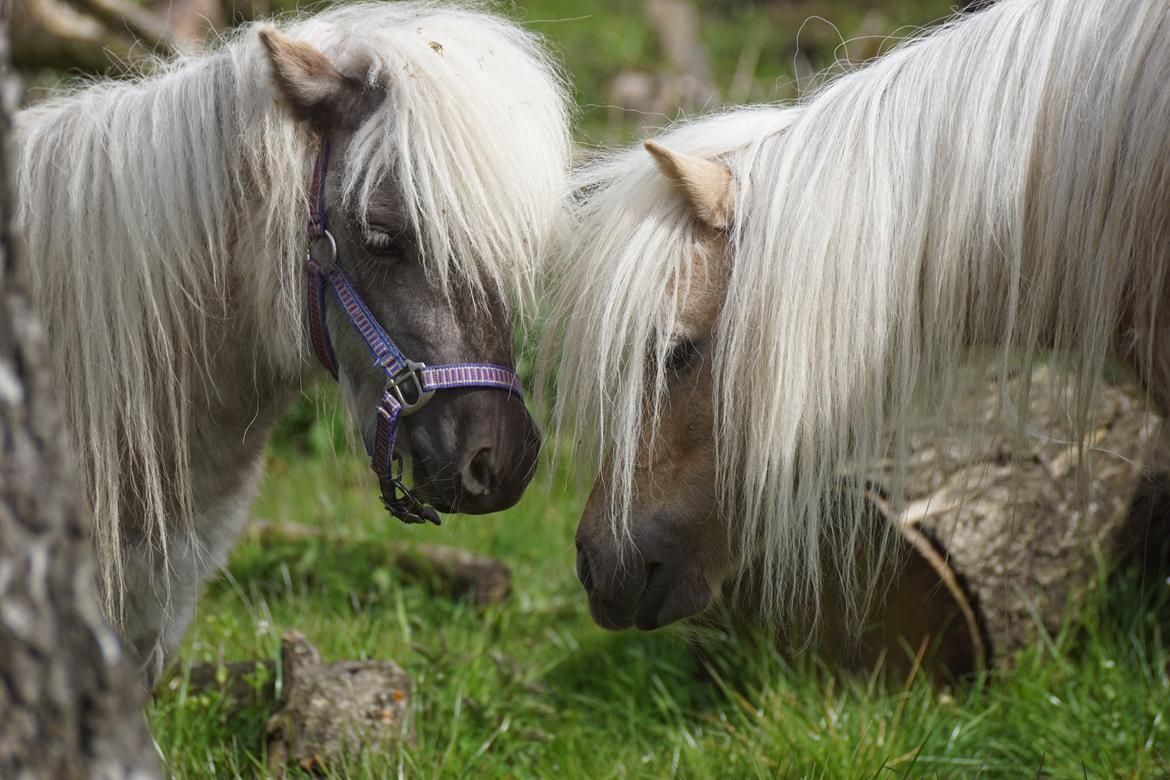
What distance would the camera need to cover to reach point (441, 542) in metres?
4.67

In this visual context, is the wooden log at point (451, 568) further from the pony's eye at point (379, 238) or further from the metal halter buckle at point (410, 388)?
the pony's eye at point (379, 238)

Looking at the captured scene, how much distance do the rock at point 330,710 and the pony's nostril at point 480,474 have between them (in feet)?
2.66

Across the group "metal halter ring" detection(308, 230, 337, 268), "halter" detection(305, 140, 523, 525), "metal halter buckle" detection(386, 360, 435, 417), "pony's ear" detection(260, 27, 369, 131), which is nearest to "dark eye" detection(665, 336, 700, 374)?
"halter" detection(305, 140, 523, 525)

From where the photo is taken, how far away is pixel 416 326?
7.72 ft

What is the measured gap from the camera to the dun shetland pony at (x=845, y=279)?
2.07 meters

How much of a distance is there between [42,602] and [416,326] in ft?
4.28

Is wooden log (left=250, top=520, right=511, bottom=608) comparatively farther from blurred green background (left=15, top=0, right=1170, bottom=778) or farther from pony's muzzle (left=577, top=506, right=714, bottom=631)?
pony's muzzle (left=577, top=506, right=714, bottom=631)

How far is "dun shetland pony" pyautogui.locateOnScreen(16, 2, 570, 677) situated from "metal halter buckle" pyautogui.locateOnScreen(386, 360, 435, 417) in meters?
0.03

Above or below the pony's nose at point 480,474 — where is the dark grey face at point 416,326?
above

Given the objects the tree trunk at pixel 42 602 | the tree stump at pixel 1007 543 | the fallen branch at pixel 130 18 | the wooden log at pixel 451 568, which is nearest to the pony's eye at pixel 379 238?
the tree trunk at pixel 42 602

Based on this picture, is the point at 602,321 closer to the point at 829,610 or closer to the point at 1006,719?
the point at 829,610

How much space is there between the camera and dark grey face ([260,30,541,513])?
233 cm

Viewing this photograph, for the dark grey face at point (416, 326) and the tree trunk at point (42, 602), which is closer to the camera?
the tree trunk at point (42, 602)

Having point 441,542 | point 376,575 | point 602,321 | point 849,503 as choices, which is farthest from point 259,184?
point 441,542
